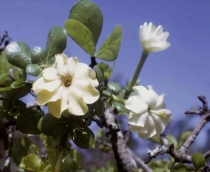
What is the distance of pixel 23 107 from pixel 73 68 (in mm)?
258

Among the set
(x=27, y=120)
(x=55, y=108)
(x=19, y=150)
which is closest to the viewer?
(x=55, y=108)

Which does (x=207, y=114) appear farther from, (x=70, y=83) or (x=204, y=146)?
(x=204, y=146)

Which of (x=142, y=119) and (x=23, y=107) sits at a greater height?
(x=142, y=119)

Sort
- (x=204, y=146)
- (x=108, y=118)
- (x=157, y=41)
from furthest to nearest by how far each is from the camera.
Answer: (x=204, y=146) → (x=108, y=118) → (x=157, y=41)

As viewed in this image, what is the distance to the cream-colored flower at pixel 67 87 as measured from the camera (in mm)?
519

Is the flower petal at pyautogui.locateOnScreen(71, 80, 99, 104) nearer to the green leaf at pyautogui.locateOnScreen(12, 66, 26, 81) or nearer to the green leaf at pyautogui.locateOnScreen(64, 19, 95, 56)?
the green leaf at pyautogui.locateOnScreen(64, 19, 95, 56)

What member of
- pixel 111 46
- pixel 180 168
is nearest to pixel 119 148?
pixel 180 168

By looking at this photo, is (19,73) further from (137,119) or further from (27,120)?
(137,119)

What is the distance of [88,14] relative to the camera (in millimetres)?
641

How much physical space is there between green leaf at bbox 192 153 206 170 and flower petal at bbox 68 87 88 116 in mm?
336

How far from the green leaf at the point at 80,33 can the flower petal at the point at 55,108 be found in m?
0.16

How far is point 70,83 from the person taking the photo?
55 centimetres

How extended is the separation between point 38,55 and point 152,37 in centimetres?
25

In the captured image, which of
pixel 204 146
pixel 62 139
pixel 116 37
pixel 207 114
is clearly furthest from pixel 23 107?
pixel 204 146
